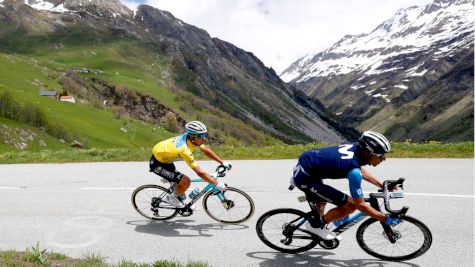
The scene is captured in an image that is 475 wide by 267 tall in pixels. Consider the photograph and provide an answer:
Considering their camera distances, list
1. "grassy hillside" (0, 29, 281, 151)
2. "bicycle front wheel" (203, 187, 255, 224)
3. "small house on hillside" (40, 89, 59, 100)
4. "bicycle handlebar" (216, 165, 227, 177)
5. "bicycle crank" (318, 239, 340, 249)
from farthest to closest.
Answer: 1. "small house on hillside" (40, 89, 59, 100)
2. "grassy hillside" (0, 29, 281, 151)
3. "bicycle front wheel" (203, 187, 255, 224)
4. "bicycle handlebar" (216, 165, 227, 177)
5. "bicycle crank" (318, 239, 340, 249)

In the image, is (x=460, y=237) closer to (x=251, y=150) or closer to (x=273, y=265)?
(x=273, y=265)

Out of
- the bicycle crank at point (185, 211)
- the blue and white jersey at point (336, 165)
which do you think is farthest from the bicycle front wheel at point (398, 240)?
the bicycle crank at point (185, 211)

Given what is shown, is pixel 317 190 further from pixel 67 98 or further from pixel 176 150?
pixel 67 98

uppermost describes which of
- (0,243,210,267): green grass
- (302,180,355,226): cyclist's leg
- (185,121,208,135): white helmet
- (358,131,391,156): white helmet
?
(358,131,391,156): white helmet

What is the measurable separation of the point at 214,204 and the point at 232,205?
1.39 feet

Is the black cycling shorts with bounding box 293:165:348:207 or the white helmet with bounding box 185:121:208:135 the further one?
the white helmet with bounding box 185:121:208:135

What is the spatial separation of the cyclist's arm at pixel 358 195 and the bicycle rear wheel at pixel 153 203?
15.7ft

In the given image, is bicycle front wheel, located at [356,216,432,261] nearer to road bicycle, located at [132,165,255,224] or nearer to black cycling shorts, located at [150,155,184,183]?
road bicycle, located at [132,165,255,224]

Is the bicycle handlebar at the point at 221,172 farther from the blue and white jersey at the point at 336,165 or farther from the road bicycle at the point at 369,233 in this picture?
the blue and white jersey at the point at 336,165

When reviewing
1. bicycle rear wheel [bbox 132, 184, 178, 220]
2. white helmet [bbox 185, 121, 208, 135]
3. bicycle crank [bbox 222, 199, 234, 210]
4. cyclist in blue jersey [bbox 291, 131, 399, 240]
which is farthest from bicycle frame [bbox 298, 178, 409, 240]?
bicycle rear wheel [bbox 132, 184, 178, 220]

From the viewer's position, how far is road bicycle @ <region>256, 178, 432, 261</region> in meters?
7.46

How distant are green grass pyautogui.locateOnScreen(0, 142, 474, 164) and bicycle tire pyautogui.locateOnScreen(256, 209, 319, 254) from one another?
10046 millimetres

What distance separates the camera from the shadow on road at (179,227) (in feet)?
31.3

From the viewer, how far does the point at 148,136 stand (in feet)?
393
